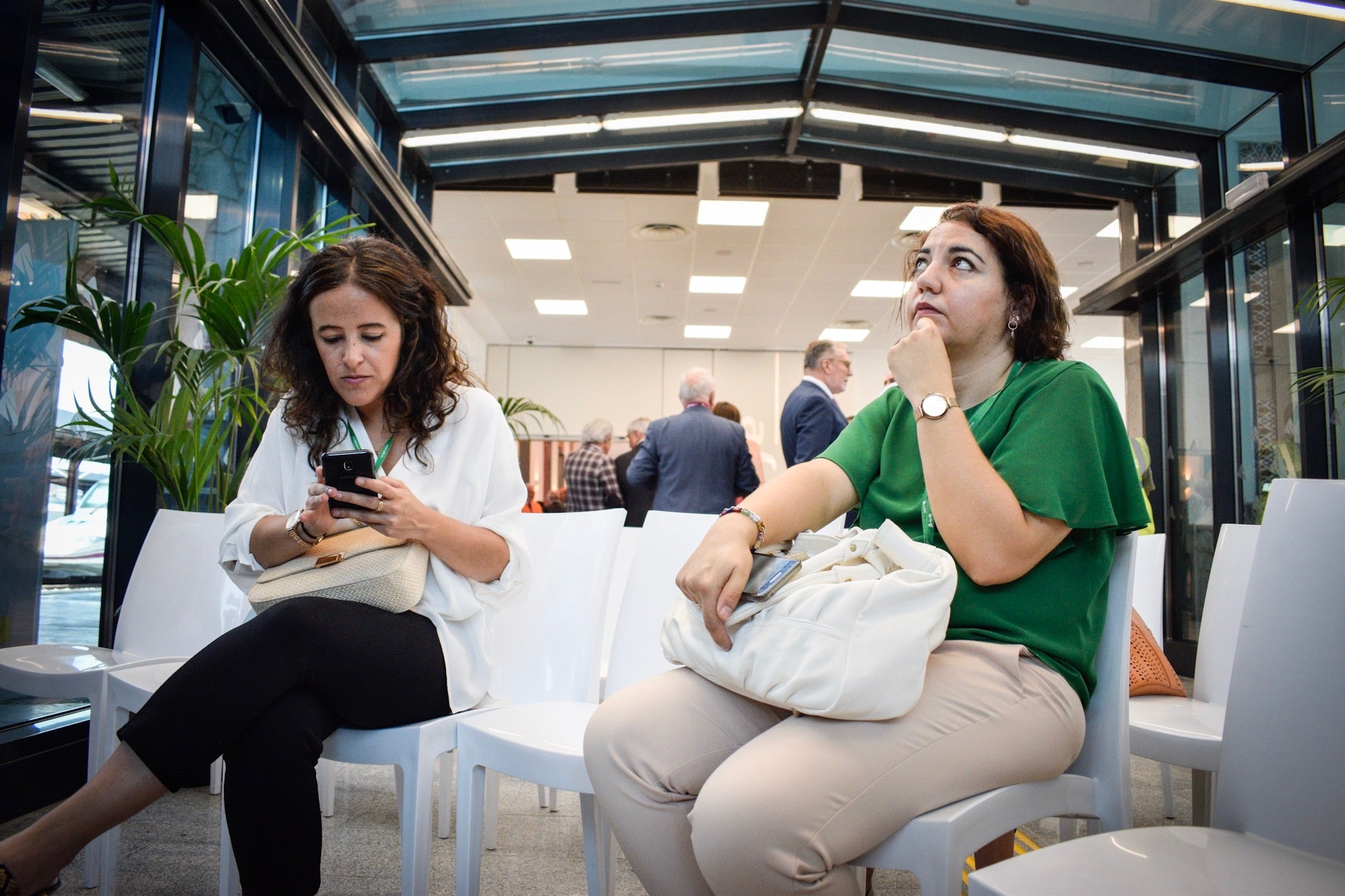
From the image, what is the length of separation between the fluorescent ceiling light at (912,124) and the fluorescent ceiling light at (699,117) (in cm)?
20

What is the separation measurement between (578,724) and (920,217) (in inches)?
256

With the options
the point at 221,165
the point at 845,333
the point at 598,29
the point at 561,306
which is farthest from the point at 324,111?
the point at 845,333

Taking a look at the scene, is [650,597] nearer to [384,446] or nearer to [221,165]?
[384,446]

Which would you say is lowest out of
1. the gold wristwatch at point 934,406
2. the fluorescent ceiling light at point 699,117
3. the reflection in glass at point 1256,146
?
the gold wristwatch at point 934,406

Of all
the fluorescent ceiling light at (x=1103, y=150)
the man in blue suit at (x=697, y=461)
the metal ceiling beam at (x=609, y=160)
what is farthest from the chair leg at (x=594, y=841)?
the fluorescent ceiling light at (x=1103, y=150)

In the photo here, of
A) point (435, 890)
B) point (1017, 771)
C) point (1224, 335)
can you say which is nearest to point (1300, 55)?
point (1224, 335)

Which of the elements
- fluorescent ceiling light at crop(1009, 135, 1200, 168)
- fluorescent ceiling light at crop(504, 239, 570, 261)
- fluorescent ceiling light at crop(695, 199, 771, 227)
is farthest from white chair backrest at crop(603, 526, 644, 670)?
fluorescent ceiling light at crop(504, 239, 570, 261)

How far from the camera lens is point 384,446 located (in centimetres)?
176

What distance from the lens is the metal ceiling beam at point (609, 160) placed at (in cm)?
612

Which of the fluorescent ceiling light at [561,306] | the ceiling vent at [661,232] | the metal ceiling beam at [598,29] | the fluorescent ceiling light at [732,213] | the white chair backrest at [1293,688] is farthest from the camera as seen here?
the fluorescent ceiling light at [561,306]

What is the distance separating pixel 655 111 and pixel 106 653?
446 cm

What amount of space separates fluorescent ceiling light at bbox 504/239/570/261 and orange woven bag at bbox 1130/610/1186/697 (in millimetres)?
6852

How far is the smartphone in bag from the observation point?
1149 millimetres

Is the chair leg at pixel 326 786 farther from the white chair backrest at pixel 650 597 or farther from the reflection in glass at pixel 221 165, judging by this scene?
the reflection in glass at pixel 221 165
